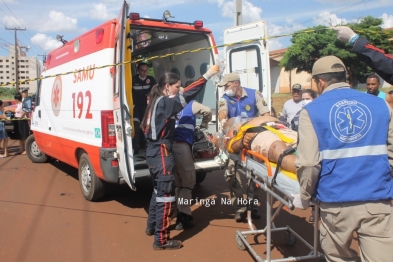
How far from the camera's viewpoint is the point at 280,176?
9.60ft

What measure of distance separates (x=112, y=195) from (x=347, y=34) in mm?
4310

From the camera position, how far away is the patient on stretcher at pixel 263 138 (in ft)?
10.1

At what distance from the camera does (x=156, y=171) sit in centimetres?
399

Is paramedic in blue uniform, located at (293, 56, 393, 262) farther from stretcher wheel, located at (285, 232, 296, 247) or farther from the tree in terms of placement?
the tree

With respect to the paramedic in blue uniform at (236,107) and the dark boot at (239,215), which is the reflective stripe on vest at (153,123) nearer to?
→ the paramedic in blue uniform at (236,107)

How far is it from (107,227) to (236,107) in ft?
7.33

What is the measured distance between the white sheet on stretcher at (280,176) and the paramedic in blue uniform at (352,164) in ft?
1.10

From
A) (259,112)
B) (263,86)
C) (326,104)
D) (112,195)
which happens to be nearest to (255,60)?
(263,86)

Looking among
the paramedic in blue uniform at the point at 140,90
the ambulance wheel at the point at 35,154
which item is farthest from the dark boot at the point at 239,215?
the ambulance wheel at the point at 35,154

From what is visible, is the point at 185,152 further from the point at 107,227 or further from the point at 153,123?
the point at 107,227

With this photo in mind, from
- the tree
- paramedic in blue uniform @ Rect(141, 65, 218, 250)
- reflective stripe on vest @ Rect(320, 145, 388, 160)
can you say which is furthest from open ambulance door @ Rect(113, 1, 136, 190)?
the tree

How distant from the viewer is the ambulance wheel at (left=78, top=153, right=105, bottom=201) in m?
5.35

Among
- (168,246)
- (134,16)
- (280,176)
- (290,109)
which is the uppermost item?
(134,16)

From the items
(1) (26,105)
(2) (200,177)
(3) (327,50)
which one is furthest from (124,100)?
(3) (327,50)
